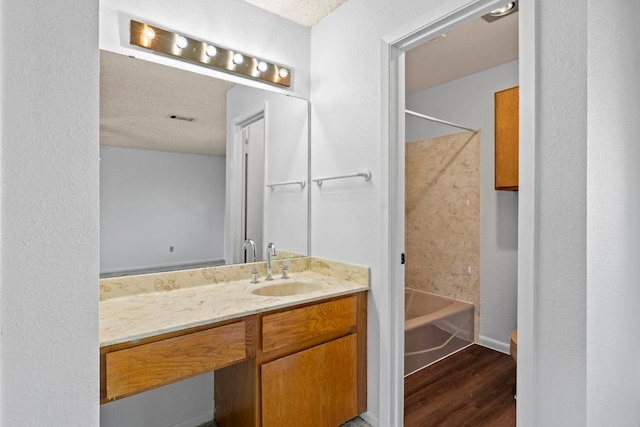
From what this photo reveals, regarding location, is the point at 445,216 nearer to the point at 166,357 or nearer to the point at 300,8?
the point at 300,8

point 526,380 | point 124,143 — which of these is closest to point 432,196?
point 526,380

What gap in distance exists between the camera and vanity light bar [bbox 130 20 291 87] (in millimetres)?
1775

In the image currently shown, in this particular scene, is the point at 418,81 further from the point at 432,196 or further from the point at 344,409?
the point at 344,409

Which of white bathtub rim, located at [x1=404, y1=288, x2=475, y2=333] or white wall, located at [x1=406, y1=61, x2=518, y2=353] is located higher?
white wall, located at [x1=406, y1=61, x2=518, y2=353]

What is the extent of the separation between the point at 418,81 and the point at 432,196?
3.58ft

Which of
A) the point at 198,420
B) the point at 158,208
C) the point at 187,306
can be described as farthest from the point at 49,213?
the point at 198,420

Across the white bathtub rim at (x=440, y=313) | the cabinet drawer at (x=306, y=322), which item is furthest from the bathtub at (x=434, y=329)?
the cabinet drawer at (x=306, y=322)

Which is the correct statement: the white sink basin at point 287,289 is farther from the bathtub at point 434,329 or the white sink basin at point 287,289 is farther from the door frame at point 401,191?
the bathtub at point 434,329

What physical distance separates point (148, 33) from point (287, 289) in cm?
157

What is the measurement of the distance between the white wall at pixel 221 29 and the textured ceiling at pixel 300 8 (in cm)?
4

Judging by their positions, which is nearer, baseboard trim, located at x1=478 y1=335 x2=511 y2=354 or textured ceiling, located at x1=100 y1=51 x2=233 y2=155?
textured ceiling, located at x1=100 y1=51 x2=233 y2=155

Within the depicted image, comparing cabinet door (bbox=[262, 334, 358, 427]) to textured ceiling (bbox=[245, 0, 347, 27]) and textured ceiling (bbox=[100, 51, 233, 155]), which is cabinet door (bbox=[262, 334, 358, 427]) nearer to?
textured ceiling (bbox=[100, 51, 233, 155])

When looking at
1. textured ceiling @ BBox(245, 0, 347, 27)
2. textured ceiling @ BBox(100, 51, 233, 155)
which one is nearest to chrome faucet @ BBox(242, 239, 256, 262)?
textured ceiling @ BBox(100, 51, 233, 155)

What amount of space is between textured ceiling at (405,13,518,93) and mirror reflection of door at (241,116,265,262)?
1.36 m
